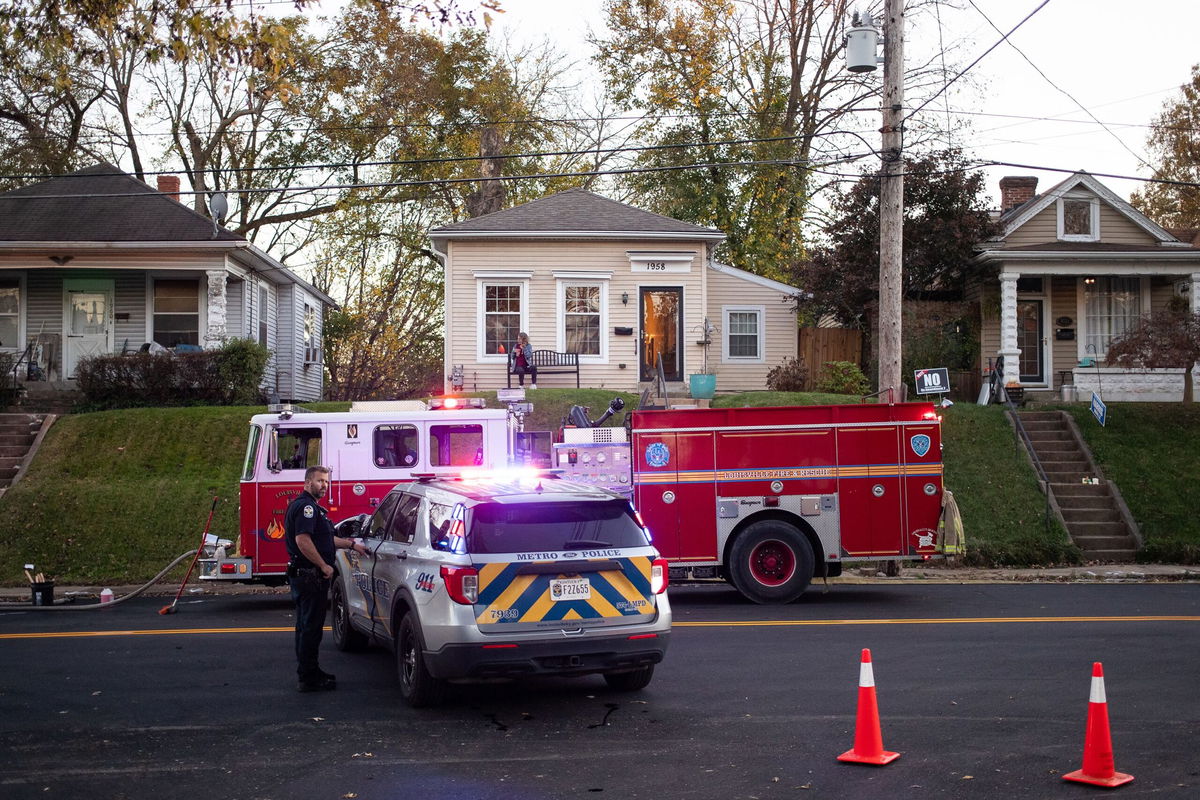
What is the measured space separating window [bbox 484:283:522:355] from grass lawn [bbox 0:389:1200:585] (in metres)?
2.90

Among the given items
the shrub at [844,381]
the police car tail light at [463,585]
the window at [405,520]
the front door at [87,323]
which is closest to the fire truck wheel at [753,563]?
the window at [405,520]

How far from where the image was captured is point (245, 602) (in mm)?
16125

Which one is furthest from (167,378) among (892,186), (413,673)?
(413,673)

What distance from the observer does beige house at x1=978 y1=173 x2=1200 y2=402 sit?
28891 mm

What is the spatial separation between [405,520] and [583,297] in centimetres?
1899

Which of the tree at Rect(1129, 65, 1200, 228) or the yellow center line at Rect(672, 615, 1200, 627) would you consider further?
the tree at Rect(1129, 65, 1200, 228)

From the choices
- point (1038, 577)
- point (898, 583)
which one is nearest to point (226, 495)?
point (898, 583)

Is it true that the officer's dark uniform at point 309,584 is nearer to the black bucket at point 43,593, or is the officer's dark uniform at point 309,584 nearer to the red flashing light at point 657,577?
the red flashing light at point 657,577

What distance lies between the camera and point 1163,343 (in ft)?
79.8

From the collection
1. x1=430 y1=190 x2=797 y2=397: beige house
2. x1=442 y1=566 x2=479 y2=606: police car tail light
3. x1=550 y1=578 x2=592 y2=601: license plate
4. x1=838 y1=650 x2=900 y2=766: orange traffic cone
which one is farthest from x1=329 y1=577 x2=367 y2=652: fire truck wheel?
x1=430 y1=190 x2=797 y2=397: beige house

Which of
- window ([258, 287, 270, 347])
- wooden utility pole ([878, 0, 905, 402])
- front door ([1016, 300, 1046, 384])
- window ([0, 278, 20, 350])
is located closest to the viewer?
wooden utility pole ([878, 0, 905, 402])

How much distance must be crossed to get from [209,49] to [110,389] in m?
14.8

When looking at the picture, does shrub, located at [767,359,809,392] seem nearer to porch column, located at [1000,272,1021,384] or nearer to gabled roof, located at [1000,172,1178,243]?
porch column, located at [1000,272,1021,384]

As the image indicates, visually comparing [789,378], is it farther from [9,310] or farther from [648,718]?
[648,718]
